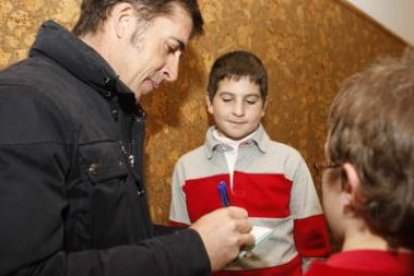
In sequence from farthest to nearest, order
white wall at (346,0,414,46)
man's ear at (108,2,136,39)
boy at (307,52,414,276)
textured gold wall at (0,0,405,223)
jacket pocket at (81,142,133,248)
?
white wall at (346,0,414,46)
textured gold wall at (0,0,405,223)
man's ear at (108,2,136,39)
jacket pocket at (81,142,133,248)
boy at (307,52,414,276)

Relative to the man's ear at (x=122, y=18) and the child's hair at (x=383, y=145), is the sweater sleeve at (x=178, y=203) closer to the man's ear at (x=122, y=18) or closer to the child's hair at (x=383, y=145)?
the man's ear at (x=122, y=18)

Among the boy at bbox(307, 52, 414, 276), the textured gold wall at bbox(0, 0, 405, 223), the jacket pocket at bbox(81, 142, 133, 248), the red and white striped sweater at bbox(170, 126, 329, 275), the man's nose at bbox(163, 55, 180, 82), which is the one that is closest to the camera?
the boy at bbox(307, 52, 414, 276)

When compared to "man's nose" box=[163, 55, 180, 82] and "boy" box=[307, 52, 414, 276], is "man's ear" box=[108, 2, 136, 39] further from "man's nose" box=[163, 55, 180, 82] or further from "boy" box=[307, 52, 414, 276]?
"boy" box=[307, 52, 414, 276]

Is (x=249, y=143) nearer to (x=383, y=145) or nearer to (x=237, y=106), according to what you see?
(x=237, y=106)

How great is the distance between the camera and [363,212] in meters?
0.79

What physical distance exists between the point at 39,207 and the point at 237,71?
1.14 metres

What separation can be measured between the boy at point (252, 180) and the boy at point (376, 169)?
95cm

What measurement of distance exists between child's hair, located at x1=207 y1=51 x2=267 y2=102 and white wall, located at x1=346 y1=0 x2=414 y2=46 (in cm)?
154

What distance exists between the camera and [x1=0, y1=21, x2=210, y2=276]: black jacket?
82 cm

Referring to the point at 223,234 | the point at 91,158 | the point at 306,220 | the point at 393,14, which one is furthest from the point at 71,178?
the point at 393,14

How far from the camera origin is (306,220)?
176 centimetres

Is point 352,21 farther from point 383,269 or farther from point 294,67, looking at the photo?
point 383,269

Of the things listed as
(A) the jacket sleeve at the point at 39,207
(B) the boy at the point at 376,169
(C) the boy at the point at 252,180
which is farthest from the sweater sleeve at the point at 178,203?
(B) the boy at the point at 376,169

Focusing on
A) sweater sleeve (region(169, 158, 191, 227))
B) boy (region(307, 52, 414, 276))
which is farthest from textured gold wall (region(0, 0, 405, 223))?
boy (region(307, 52, 414, 276))
